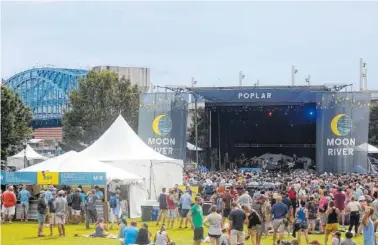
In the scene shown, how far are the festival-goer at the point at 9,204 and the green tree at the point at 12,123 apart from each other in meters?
21.8

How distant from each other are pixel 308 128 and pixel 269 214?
105 feet

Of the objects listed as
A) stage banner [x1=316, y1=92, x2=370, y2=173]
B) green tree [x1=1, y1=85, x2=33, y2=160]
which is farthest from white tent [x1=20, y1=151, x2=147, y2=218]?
green tree [x1=1, y1=85, x2=33, y2=160]

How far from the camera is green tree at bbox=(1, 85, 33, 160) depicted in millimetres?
47438

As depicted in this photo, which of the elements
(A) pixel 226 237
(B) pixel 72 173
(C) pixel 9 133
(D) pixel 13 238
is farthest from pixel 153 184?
(C) pixel 9 133

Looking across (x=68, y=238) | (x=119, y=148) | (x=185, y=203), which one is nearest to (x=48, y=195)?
(x=68, y=238)

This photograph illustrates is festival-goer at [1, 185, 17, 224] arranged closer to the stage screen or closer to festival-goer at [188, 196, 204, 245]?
festival-goer at [188, 196, 204, 245]

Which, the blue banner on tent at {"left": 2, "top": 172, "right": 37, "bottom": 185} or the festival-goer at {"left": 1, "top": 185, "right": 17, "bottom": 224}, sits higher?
the blue banner on tent at {"left": 2, "top": 172, "right": 37, "bottom": 185}

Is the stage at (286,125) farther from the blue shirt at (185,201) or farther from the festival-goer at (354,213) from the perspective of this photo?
the festival-goer at (354,213)

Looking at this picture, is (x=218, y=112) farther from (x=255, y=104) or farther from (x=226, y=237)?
(x=226, y=237)

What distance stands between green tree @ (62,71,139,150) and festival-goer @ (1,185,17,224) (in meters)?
36.1

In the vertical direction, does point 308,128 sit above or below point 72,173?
above

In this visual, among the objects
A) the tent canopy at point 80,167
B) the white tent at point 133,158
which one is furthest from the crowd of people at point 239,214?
the white tent at point 133,158

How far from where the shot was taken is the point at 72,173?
85.1 feet

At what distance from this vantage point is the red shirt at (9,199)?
25.1m
